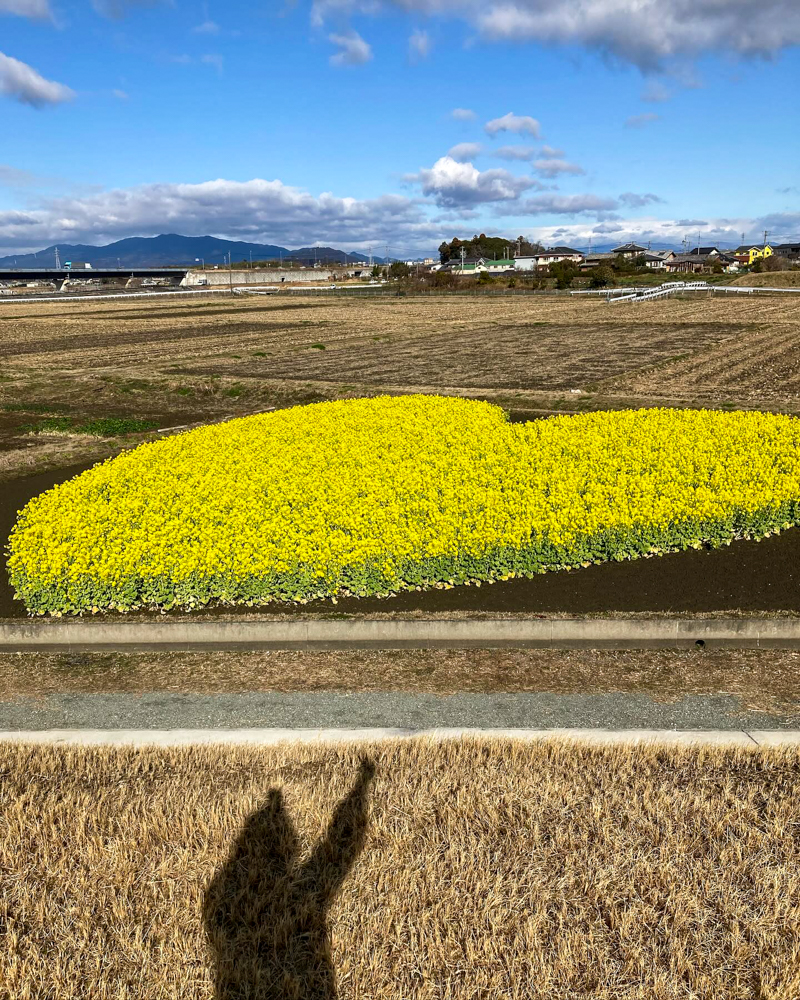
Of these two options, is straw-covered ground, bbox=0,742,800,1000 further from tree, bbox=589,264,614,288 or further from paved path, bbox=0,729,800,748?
tree, bbox=589,264,614,288

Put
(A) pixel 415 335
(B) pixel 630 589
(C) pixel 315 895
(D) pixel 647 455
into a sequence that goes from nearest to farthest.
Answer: (C) pixel 315 895
(B) pixel 630 589
(D) pixel 647 455
(A) pixel 415 335

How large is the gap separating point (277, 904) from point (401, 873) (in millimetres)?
802

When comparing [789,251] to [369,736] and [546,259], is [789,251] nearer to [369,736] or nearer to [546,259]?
[546,259]

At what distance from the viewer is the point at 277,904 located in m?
4.57

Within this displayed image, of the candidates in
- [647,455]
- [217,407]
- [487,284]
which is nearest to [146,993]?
[647,455]

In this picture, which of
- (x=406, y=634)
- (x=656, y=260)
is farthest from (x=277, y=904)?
(x=656, y=260)

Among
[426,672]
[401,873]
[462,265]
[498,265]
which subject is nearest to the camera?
[401,873]

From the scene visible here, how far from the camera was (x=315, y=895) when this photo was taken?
15.2ft

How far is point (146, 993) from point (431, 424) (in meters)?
11.8

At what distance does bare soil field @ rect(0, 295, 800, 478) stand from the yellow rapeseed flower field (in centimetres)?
585

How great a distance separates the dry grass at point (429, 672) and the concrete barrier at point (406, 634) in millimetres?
225

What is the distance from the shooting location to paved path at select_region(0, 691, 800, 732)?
246 inches

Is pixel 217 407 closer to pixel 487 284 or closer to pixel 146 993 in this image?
pixel 146 993

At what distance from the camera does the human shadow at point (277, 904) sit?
4066 mm
